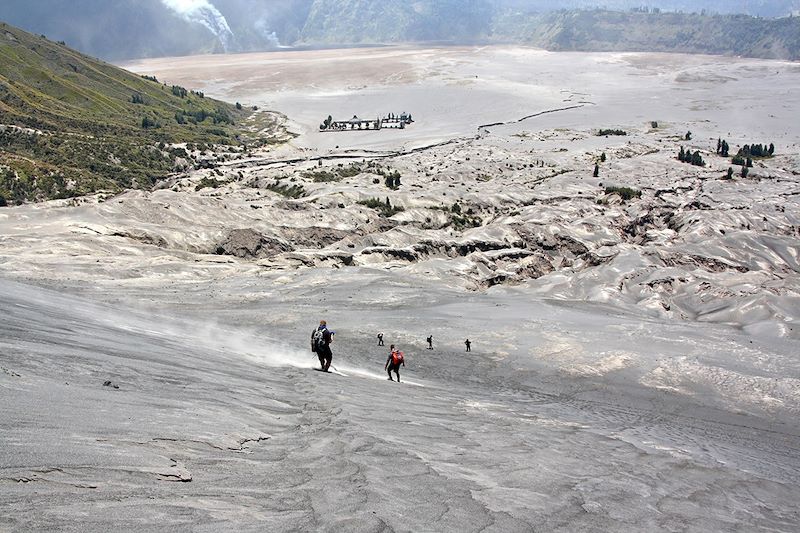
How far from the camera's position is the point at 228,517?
7465 mm

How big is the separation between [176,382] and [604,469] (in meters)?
8.59

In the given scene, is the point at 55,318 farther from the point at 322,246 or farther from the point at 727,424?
the point at 322,246

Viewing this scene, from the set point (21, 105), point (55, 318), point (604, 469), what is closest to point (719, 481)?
point (604, 469)

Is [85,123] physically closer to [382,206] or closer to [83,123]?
[83,123]

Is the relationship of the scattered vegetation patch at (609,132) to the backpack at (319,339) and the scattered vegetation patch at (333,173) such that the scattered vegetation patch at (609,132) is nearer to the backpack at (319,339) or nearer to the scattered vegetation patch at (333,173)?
the scattered vegetation patch at (333,173)

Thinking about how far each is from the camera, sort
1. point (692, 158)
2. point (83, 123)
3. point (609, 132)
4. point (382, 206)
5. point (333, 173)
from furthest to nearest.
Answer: point (609, 132), point (83, 123), point (692, 158), point (333, 173), point (382, 206)

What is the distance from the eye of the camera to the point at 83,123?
368 ft

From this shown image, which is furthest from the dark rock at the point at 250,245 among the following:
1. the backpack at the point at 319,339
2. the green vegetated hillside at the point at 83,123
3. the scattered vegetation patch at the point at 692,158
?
the scattered vegetation patch at the point at 692,158

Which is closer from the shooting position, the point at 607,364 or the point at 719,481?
the point at 719,481

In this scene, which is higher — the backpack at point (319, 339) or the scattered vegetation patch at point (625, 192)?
the scattered vegetation patch at point (625, 192)

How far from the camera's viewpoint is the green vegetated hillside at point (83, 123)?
7856 centimetres

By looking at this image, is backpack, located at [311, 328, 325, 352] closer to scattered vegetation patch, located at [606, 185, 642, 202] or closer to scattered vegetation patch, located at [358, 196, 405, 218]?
scattered vegetation patch, located at [358, 196, 405, 218]

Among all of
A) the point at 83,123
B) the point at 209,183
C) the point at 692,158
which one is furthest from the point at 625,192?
the point at 83,123

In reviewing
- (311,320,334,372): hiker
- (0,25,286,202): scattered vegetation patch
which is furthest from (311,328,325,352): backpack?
(0,25,286,202): scattered vegetation patch
